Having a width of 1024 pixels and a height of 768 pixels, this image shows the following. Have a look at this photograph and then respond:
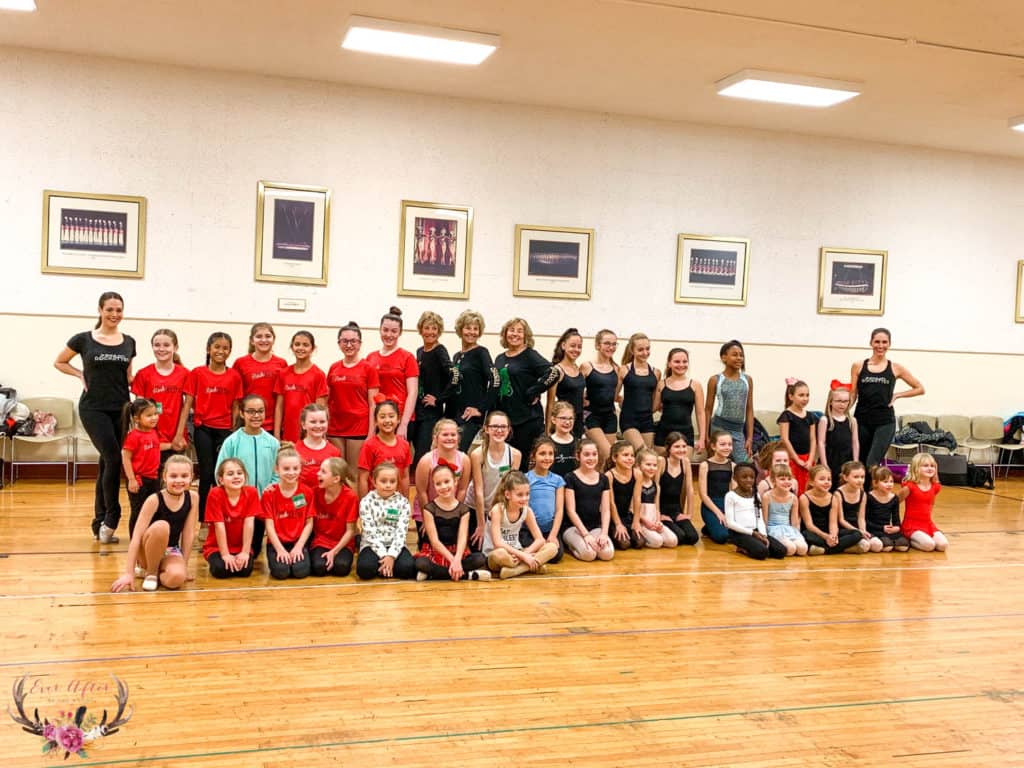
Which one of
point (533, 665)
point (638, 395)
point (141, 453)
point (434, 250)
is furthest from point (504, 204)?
point (533, 665)

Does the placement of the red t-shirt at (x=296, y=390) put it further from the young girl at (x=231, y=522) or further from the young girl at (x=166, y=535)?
the young girl at (x=166, y=535)

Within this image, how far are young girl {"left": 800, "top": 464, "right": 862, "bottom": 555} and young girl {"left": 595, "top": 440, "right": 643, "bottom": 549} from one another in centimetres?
119

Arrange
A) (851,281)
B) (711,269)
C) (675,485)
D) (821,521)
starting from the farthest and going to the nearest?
(851,281), (711,269), (675,485), (821,521)

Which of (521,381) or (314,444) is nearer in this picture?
(314,444)

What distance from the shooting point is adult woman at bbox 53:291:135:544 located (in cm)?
612

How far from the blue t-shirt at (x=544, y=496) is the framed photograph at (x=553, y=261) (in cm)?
357

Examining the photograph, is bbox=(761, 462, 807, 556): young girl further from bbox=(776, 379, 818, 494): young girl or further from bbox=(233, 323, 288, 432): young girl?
bbox=(233, 323, 288, 432): young girl

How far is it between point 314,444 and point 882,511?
4056mm

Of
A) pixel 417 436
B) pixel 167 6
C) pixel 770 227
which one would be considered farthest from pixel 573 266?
pixel 167 6

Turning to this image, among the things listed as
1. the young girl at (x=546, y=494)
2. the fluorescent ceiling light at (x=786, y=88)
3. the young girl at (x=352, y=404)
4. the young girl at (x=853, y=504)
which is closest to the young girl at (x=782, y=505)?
the young girl at (x=853, y=504)

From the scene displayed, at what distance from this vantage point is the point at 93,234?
8.50 metres

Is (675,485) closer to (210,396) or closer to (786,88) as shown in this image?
(210,396)

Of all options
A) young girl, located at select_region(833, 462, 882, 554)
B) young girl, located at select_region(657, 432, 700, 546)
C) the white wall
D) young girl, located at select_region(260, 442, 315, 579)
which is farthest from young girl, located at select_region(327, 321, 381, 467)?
young girl, located at select_region(833, 462, 882, 554)

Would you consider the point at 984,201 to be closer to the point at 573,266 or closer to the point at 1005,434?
the point at 1005,434
